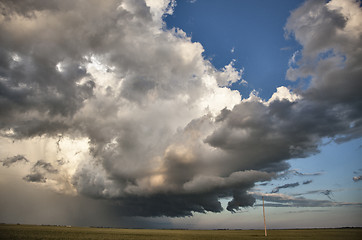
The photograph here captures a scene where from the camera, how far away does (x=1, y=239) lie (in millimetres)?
41906

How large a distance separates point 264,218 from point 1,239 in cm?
8847

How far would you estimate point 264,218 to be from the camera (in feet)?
314

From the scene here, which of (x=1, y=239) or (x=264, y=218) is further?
(x=264, y=218)
